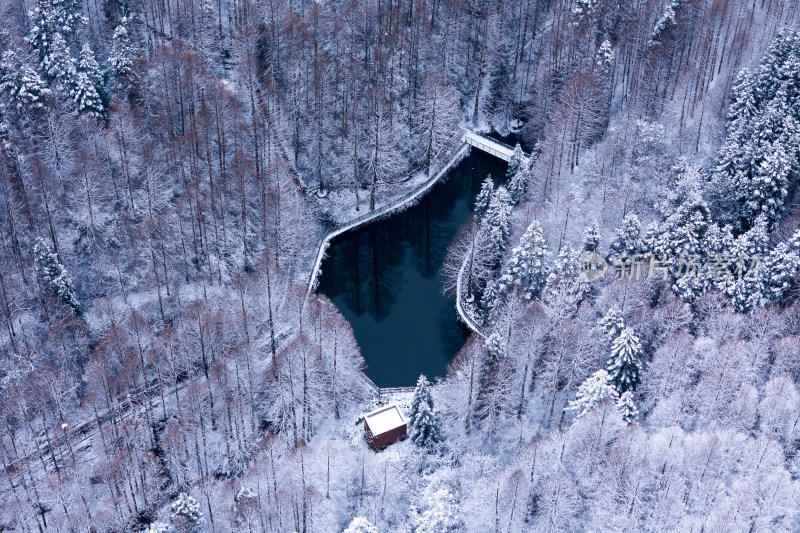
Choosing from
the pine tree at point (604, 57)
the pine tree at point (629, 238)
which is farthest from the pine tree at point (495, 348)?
the pine tree at point (604, 57)

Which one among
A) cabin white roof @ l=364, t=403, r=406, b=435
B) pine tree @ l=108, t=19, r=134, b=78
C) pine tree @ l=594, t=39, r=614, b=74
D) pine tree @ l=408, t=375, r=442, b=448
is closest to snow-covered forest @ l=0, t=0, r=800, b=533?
pine tree @ l=408, t=375, r=442, b=448

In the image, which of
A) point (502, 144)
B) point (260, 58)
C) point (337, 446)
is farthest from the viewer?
point (502, 144)

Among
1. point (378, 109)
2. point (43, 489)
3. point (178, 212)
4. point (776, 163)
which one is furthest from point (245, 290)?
point (776, 163)

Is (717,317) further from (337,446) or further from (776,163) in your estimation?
(337,446)

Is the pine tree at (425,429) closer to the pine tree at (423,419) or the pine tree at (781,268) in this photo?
the pine tree at (423,419)

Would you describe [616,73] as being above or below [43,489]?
above

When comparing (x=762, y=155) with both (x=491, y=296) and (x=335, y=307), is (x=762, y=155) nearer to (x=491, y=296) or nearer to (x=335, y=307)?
(x=491, y=296)

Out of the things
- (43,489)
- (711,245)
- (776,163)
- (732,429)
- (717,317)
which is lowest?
(43,489)
